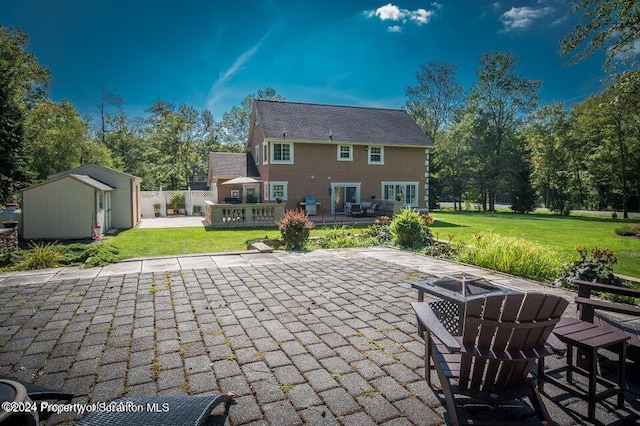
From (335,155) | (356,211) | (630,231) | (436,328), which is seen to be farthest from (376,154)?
(436,328)

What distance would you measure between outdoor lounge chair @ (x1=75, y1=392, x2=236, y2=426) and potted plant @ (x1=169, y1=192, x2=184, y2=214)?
26.9 meters

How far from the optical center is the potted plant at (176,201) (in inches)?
1064

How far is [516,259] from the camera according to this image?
7.23 meters

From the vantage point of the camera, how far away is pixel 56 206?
44.8ft

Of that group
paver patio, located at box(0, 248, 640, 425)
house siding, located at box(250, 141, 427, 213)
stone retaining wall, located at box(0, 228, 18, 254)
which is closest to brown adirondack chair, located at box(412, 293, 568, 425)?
paver patio, located at box(0, 248, 640, 425)

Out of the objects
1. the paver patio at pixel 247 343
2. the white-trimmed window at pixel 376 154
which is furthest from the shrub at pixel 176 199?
the paver patio at pixel 247 343

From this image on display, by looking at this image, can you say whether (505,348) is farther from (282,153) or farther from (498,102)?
(498,102)

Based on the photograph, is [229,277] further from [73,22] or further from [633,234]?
[73,22]

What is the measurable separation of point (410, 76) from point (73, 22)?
3428 centimetres

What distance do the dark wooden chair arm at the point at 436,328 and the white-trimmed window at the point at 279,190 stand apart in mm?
19704

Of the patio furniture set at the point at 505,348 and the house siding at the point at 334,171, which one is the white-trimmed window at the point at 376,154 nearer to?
the house siding at the point at 334,171

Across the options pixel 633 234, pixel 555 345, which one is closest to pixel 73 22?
pixel 555 345

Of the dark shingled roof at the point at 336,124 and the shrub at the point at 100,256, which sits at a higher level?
the dark shingled roof at the point at 336,124

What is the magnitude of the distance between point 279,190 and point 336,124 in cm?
640
